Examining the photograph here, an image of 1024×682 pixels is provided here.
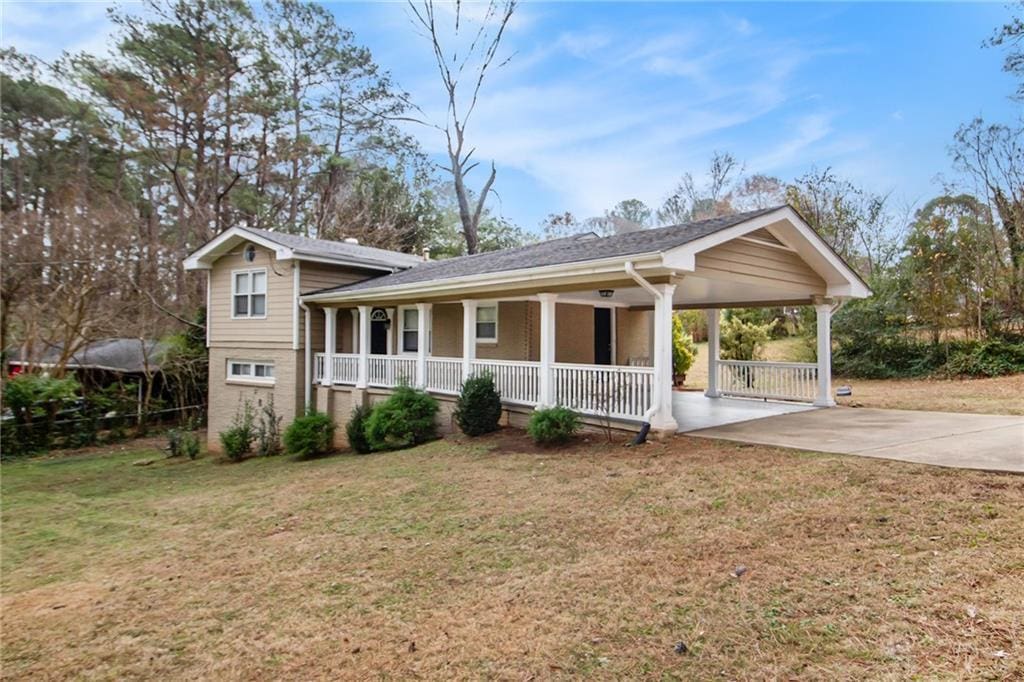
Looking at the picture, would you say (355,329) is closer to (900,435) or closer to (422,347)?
(422,347)

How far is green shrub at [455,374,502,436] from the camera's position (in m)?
10.4

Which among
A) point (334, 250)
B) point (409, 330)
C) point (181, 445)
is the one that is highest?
point (334, 250)

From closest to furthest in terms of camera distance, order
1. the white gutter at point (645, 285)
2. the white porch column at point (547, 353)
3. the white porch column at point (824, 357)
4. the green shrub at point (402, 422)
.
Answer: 1. the white gutter at point (645, 285)
2. the white porch column at point (547, 353)
3. the green shrub at point (402, 422)
4. the white porch column at point (824, 357)

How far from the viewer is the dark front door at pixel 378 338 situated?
50.2 ft

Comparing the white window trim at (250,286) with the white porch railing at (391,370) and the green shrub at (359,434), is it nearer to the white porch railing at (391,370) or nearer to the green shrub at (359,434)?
the white porch railing at (391,370)

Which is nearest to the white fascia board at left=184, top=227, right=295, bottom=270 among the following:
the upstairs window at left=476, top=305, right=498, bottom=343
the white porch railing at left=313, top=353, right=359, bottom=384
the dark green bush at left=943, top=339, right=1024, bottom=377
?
the white porch railing at left=313, top=353, right=359, bottom=384

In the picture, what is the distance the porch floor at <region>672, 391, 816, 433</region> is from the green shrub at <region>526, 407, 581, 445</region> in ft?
5.74

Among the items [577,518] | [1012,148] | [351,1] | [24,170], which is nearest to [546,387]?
[577,518]

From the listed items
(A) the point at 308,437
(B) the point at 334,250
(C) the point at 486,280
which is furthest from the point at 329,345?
(C) the point at 486,280

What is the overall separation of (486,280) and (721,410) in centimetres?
550

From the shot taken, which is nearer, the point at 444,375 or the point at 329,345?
the point at 444,375

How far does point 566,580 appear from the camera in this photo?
4195 millimetres

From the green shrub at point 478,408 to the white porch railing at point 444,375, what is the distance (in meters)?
1.12

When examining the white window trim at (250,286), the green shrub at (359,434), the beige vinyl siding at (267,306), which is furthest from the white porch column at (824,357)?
the white window trim at (250,286)
